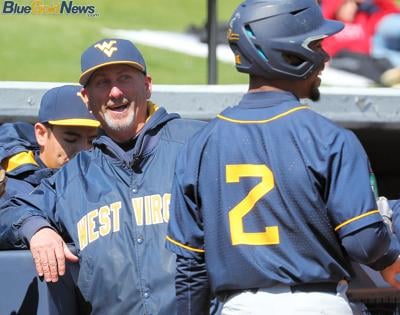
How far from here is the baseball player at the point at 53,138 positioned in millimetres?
4840

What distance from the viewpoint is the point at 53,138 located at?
4.96 m

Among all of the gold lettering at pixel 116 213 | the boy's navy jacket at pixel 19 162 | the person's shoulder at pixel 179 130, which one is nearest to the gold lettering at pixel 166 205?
the gold lettering at pixel 116 213

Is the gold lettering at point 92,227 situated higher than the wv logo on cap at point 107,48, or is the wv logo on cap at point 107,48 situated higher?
the wv logo on cap at point 107,48

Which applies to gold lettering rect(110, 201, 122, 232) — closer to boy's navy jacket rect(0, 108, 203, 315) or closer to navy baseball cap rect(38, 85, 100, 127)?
boy's navy jacket rect(0, 108, 203, 315)

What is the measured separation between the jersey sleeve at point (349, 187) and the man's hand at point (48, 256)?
4.03 ft

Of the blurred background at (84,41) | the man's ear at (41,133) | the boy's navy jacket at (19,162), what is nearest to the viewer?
the boy's navy jacket at (19,162)

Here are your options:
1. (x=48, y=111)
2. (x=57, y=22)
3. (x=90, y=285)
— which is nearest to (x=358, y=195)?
(x=90, y=285)

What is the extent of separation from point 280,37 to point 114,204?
1.14 m

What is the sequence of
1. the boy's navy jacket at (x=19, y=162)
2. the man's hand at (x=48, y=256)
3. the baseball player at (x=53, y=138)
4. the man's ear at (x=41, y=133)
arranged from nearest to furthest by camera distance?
the man's hand at (x=48, y=256), the boy's navy jacket at (x=19, y=162), the baseball player at (x=53, y=138), the man's ear at (x=41, y=133)

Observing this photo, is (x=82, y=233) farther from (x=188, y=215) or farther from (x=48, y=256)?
(x=188, y=215)

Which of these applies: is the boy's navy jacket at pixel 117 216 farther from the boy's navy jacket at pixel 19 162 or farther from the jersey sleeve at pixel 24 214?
the boy's navy jacket at pixel 19 162

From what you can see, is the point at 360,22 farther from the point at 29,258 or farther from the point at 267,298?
the point at 267,298

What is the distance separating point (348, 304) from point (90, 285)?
1173 millimetres

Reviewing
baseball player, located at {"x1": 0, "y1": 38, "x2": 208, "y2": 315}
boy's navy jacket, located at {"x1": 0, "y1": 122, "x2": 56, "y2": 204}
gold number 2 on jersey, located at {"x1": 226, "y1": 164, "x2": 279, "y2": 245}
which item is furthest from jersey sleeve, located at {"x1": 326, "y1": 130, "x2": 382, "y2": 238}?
boy's navy jacket, located at {"x1": 0, "y1": 122, "x2": 56, "y2": 204}
